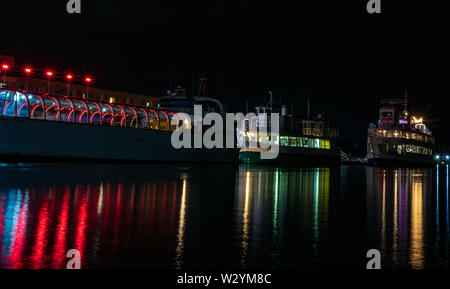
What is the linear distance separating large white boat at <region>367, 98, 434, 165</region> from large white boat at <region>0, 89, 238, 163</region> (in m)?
41.0

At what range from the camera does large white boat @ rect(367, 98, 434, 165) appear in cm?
9488

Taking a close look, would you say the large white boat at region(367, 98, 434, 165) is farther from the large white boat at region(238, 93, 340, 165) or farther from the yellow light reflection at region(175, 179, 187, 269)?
the yellow light reflection at region(175, 179, 187, 269)

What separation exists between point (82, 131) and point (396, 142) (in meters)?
65.2

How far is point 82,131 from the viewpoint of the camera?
2121 inches

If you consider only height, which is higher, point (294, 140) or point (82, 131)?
point (294, 140)

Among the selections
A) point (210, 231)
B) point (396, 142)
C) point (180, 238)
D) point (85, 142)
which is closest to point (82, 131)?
point (85, 142)

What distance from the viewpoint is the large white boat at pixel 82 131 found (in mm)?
48312

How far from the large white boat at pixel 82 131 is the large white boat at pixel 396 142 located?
41019 mm

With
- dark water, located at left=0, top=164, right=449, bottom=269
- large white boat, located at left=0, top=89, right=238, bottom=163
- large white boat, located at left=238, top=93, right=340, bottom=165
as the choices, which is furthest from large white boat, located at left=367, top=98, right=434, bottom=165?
dark water, located at left=0, top=164, right=449, bottom=269

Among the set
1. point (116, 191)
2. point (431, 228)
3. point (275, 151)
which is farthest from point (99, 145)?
point (431, 228)

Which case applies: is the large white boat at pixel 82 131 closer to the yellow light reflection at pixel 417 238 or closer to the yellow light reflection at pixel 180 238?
the yellow light reflection at pixel 180 238

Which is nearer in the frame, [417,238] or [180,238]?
[180,238]

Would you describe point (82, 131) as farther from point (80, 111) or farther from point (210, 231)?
point (210, 231)
